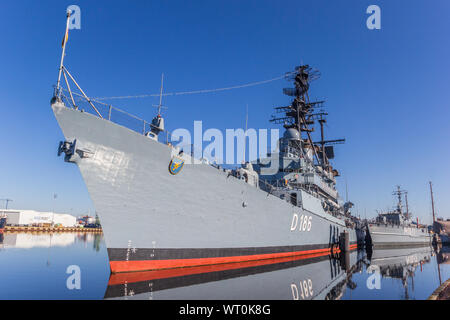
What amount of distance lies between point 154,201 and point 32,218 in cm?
5541

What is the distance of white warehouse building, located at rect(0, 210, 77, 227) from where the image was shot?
49.9m

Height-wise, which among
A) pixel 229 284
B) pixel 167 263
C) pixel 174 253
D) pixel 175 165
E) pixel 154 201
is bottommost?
pixel 229 284

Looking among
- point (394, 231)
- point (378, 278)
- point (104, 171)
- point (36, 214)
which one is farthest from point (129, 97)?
point (36, 214)

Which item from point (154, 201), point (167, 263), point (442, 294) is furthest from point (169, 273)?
point (442, 294)

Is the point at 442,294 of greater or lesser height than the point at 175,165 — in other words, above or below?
below

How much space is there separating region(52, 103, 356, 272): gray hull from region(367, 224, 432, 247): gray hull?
23405mm

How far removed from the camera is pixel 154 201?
934cm

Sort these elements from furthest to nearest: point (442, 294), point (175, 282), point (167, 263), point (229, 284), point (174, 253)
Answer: point (174, 253), point (167, 263), point (229, 284), point (175, 282), point (442, 294)

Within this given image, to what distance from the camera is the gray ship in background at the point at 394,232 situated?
30.0m

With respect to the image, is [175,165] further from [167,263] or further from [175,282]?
[175,282]

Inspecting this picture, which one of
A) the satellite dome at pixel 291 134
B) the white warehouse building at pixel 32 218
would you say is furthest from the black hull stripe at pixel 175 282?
the white warehouse building at pixel 32 218

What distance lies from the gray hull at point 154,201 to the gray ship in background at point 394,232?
2357cm

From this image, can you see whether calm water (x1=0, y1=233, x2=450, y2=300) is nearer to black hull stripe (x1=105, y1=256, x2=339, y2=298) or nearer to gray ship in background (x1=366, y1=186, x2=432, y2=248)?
black hull stripe (x1=105, y1=256, x2=339, y2=298)

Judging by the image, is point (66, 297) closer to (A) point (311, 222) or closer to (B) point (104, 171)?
(B) point (104, 171)
